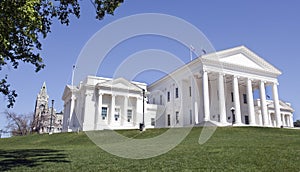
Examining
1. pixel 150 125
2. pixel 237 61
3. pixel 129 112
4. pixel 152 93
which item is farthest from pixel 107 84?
pixel 237 61

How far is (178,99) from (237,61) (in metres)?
14.3

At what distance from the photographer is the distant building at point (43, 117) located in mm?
74688

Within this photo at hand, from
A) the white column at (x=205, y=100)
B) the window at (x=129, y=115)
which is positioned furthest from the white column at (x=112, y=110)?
the white column at (x=205, y=100)

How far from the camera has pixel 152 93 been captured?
63.3 meters

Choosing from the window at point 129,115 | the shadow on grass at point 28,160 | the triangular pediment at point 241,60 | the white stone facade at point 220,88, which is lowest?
→ the shadow on grass at point 28,160

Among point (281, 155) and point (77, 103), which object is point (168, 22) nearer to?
point (281, 155)

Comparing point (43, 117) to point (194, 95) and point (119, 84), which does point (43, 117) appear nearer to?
point (119, 84)

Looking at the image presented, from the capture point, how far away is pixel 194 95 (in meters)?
44.6

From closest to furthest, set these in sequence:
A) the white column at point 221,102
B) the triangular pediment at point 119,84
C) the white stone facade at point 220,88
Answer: the white column at point 221,102, the white stone facade at point 220,88, the triangular pediment at point 119,84

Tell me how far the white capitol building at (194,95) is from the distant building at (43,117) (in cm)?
1141

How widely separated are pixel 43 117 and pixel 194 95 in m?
52.9

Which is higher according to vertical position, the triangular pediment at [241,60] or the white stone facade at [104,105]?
the triangular pediment at [241,60]

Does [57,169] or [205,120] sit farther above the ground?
[205,120]

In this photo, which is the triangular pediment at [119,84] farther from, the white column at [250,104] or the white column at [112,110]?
the white column at [250,104]
